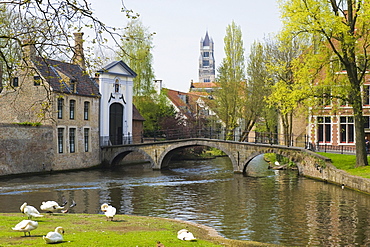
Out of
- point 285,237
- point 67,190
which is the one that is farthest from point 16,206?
point 285,237

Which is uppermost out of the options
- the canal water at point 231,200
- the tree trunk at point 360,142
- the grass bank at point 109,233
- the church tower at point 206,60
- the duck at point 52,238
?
the church tower at point 206,60

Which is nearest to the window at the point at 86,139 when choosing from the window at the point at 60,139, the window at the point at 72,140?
the window at the point at 72,140

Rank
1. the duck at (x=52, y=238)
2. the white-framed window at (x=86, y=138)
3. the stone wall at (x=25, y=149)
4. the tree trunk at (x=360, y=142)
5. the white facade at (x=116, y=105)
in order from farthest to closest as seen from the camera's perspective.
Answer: the white facade at (x=116, y=105), the white-framed window at (x=86, y=138), the stone wall at (x=25, y=149), the tree trunk at (x=360, y=142), the duck at (x=52, y=238)

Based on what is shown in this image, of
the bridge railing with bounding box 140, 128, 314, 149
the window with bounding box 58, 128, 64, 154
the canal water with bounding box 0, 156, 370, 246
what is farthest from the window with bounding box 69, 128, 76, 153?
the bridge railing with bounding box 140, 128, 314, 149

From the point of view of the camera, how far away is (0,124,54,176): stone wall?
2830 centimetres

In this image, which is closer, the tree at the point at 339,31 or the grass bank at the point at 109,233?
the grass bank at the point at 109,233

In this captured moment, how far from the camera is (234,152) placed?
31.7 m

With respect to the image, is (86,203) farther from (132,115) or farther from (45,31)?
(132,115)

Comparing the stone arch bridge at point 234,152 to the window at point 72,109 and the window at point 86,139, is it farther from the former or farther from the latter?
the window at point 72,109

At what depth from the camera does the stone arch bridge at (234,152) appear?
26812 mm

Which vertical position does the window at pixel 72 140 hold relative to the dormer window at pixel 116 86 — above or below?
below

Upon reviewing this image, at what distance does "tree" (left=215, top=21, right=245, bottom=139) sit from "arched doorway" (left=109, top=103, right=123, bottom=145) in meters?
8.31

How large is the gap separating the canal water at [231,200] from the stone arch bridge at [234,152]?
86cm

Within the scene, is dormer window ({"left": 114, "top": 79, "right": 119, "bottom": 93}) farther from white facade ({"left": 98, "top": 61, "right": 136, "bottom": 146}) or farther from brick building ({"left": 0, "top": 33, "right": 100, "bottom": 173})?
brick building ({"left": 0, "top": 33, "right": 100, "bottom": 173})
